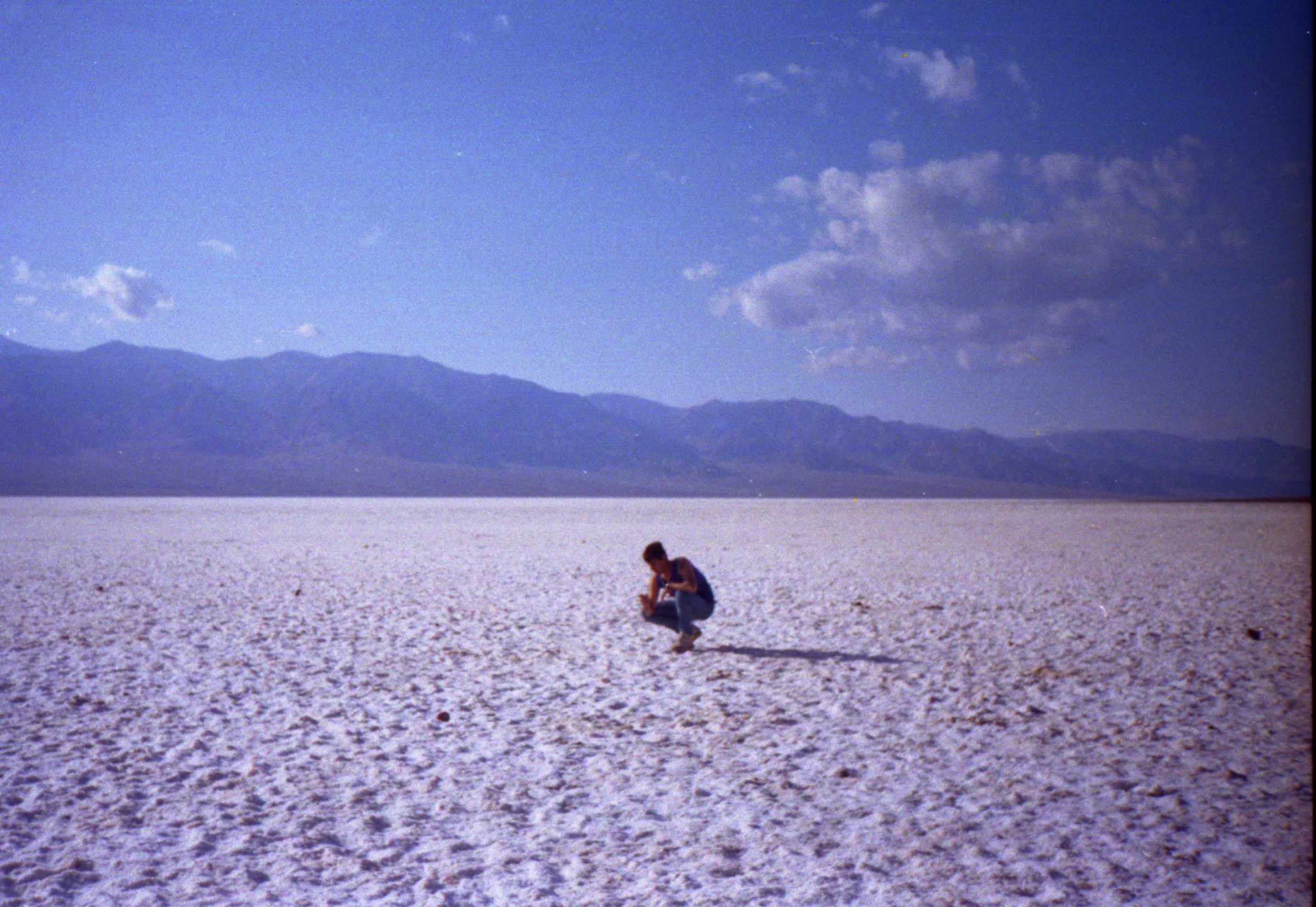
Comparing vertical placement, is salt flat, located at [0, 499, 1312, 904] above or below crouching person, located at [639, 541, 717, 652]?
below

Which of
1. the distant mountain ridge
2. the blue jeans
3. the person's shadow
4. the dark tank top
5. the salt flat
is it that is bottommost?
the salt flat


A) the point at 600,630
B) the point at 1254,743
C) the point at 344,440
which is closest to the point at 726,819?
the point at 1254,743

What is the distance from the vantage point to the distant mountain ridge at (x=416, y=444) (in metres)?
89.6

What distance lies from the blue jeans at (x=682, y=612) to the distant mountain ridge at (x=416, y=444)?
7267 cm

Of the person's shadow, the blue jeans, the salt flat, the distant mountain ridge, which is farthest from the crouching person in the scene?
the distant mountain ridge

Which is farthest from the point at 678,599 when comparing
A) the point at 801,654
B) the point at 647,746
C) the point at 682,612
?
the point at 647,746

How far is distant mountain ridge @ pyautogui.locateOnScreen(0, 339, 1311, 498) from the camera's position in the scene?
294 feet

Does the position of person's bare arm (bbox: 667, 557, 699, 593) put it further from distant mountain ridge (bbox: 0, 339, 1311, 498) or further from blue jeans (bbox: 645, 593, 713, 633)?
distant mountain ridge (bbox: 0, 339, 1311, 498)

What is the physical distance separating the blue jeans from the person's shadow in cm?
38

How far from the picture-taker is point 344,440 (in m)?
115

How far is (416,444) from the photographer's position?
118375 mm

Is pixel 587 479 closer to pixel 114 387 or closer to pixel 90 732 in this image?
pixel 114 387

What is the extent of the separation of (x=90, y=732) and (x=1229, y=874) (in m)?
5.68

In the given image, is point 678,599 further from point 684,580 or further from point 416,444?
point 416,444
